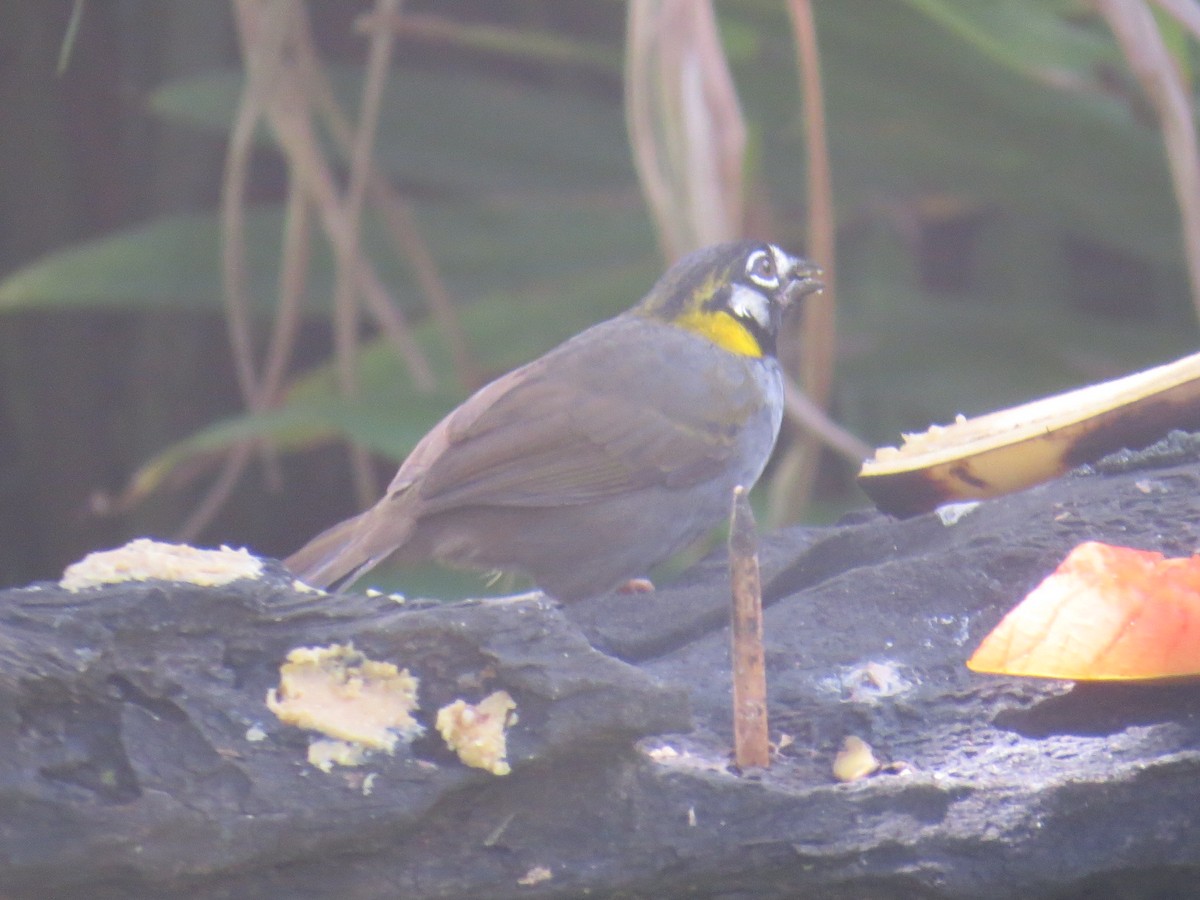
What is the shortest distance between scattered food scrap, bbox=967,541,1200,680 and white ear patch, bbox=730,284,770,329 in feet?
5.61

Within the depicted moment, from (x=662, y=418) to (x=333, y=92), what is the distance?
8.15ft

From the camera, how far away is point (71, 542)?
17.2 feet

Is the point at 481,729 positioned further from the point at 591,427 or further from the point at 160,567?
the point at 591,427

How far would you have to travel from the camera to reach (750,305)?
3398mm

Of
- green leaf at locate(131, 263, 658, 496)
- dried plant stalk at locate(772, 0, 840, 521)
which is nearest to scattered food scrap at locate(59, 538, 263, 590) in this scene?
dried plant stalk at locate(772, 0, 840, 521)

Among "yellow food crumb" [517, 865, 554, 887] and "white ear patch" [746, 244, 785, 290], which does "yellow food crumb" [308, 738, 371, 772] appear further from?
"white ear patch" [746, 244, 785, 290]

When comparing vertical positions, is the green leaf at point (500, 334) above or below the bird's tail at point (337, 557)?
above

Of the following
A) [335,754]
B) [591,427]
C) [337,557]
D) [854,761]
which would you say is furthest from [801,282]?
[335,754]

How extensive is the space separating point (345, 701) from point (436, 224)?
3.76 metres

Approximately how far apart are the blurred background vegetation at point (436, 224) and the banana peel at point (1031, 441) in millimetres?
1020

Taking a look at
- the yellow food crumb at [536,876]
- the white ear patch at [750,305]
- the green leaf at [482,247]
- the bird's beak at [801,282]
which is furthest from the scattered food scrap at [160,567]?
the green leaf at [482,247]

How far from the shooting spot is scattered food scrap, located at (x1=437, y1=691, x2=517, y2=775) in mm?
1439

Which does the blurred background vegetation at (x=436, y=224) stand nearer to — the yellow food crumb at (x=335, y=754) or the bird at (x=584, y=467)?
the bird at (x=584, y=467)

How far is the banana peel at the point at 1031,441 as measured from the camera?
2293mm
